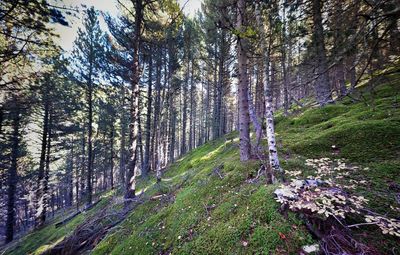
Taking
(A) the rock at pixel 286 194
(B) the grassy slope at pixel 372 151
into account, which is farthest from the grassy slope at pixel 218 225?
(B) the grassy slope at pixel 372 151

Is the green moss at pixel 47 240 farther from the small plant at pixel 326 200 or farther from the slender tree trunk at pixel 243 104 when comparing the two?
the small plant at pixel 326 200

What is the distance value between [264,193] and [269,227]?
668mm

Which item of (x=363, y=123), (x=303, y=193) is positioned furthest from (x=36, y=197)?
(x=363, y=123)

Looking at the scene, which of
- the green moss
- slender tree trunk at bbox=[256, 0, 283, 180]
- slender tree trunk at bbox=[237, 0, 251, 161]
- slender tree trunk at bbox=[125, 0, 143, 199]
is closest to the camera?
slender tree trunk at bbox=[256, 0, 283, 180]

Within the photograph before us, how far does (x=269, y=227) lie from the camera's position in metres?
2.67

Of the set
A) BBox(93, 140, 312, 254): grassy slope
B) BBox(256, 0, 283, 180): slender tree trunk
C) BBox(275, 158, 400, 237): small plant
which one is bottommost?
BBox(93, 140, 312, 254): grassy slope

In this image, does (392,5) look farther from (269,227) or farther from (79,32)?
(79,32)

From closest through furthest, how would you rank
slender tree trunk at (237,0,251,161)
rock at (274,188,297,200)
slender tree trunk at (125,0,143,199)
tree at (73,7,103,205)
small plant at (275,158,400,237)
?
1. small plant at (275,158,400,237)
2. rock at (274,188,297,200)
3. slender tree trunk at (237,0,251,161)
4. slender tree trunk at (125,0,143,199)
5. tree at (73,7,103,205)

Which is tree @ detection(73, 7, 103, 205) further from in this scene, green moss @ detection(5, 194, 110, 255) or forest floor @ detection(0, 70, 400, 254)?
forest floor @ detection(0, 70, 400, 254)

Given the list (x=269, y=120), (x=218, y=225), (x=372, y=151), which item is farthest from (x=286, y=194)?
(x=372, y=151)

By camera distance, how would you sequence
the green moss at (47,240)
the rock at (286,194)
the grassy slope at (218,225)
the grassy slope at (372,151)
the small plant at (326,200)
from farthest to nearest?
the green moss at (47,240)
the rock at (286,194)
the grassy slope at (218,225)
the grassy slope at (372,151)
the small plant at (326,200)

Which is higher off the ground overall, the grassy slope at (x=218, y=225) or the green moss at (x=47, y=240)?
the grassy slope at (x=218, y=225)

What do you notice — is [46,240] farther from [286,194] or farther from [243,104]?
[286,194]

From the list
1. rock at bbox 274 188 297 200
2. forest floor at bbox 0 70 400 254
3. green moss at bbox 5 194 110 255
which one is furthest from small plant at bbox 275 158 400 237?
green moss at bbox 5 194 110 255
